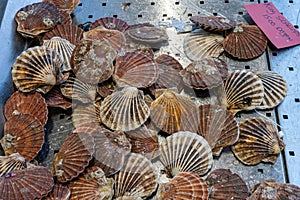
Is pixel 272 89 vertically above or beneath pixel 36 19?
beneath

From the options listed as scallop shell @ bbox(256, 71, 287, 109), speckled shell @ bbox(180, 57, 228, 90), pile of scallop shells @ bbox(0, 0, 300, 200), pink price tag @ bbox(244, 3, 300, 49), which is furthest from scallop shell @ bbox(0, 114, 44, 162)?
pink price tag @ bbox(244, 3, 300, 49)

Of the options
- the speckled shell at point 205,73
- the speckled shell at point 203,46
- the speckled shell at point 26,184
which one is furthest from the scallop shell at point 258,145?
the speckled shell at point 26,184

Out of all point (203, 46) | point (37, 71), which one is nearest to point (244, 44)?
point (203, 46)

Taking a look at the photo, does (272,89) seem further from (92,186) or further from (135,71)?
(92,186)

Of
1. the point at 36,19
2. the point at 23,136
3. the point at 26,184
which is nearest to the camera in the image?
the point at 26,184

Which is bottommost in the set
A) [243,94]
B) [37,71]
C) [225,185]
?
[225,185]

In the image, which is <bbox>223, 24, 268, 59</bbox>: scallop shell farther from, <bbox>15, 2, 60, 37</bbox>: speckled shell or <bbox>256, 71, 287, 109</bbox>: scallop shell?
<bbox>15, 2, 60, 37</bbox>: speckled shell

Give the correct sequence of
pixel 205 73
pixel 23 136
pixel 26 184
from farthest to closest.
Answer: pixel 205 73, pixel 23 136, pixel 26 184
